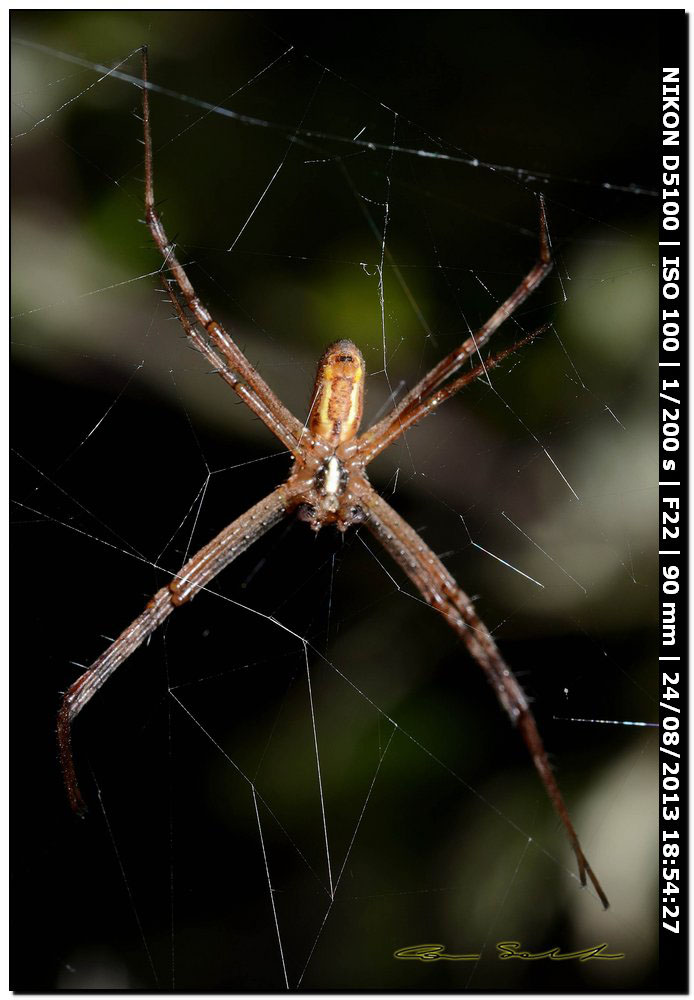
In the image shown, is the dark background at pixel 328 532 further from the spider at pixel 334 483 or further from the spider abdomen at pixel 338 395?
the spider abdomen at pixel 338 395

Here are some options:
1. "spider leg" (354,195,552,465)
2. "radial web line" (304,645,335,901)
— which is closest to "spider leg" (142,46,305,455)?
"spider leg" (354,195,552,465)

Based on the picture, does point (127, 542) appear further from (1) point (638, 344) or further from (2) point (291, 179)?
(1) point (638, 344)

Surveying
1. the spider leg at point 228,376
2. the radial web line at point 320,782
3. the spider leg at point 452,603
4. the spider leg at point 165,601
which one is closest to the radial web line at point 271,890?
the radial web line at point 320,782

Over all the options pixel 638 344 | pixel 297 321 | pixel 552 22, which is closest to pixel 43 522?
pixel 297 321

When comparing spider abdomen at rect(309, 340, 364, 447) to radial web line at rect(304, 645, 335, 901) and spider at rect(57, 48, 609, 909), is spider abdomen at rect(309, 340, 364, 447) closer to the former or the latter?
spider at rect(57, 48, 609, 909)
